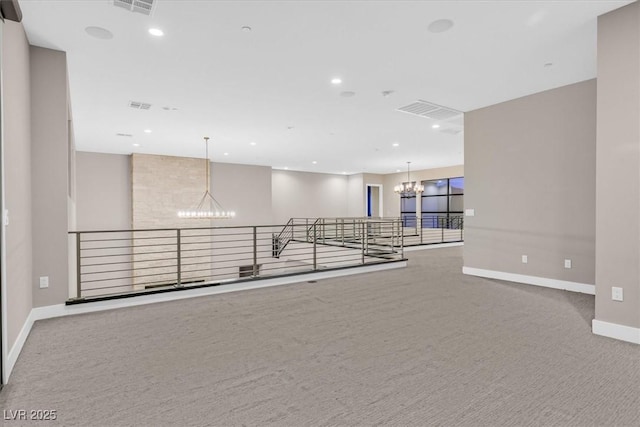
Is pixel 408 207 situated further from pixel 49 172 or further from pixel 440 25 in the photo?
pixel 49 172

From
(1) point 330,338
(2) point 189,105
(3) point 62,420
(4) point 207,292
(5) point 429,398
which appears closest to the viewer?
(3) point 62,420

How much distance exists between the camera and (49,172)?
343 centimetres

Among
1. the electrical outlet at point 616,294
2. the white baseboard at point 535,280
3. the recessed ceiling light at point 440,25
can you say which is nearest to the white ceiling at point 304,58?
the recessed ceiling light at point 440,25

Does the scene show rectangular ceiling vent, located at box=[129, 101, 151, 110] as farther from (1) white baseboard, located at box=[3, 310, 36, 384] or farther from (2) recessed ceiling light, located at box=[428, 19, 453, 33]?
(2) recessed ceiling light, located at box=[428, 19, 453, 33]

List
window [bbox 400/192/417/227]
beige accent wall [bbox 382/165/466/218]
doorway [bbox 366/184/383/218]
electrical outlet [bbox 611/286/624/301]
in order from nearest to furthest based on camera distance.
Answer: electrical outlet [bbox 611/286/624/301] → beige accent wall [bbox 382/165/466/218] → window [bbox 400/192/417/227] → doorway [bbox 366/184/383/218]

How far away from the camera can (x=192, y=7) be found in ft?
9.12

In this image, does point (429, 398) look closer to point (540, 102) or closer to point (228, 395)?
point (228, 395)

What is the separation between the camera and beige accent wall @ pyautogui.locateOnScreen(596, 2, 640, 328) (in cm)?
282

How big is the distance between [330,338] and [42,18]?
12.6 feet

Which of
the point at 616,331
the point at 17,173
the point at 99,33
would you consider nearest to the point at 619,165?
the point at 616,331

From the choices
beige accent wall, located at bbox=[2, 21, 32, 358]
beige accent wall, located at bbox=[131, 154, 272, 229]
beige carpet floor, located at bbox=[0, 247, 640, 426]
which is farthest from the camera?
beige accent wall, located at bbox=[131, 154, 272, 229]

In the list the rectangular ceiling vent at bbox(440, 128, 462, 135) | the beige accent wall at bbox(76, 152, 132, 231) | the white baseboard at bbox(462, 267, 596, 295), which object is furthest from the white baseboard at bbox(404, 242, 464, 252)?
the beige accent wall at bbox(76, 152, 132, 231)

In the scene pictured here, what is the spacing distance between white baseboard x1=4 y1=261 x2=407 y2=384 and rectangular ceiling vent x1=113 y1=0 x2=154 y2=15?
2821mm

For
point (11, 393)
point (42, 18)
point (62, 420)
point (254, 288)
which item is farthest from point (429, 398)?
point (42, 18)
